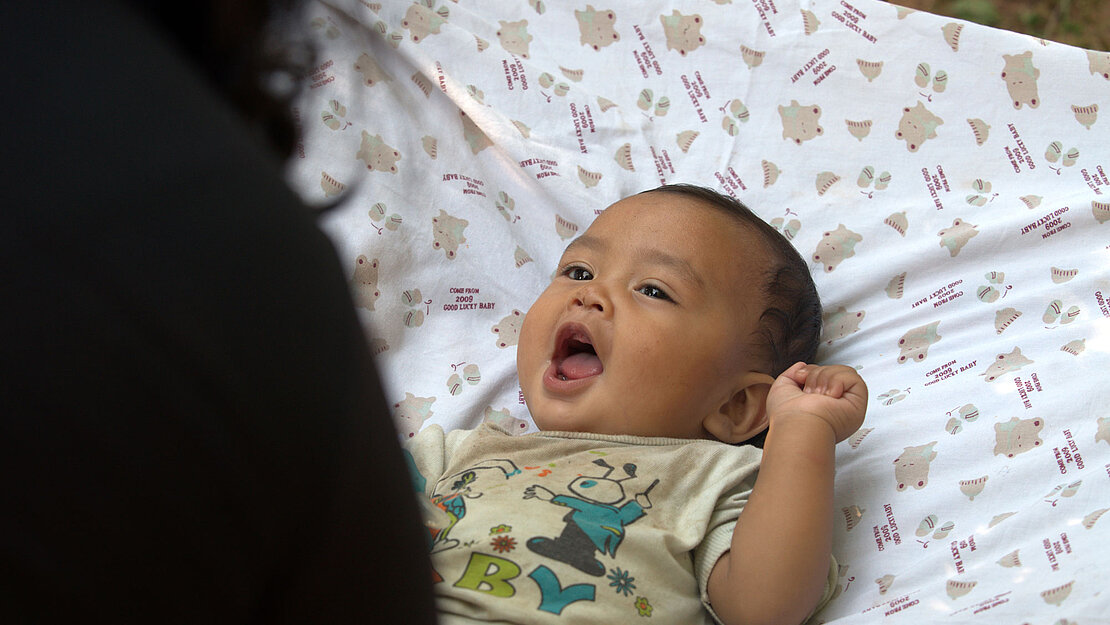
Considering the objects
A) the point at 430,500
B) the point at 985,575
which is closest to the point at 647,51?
the point at 430,500

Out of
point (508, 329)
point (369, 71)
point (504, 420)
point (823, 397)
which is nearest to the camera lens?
point (823, 397)

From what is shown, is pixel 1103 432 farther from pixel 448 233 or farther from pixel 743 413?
pixel 448 233

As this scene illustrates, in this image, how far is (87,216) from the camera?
427mm

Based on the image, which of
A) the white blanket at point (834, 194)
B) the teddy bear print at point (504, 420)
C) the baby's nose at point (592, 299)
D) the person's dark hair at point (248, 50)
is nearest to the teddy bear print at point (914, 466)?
the white blanket at point (834, 194)

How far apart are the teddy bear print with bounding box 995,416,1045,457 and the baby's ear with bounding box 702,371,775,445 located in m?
0.30

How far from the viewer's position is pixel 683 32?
→ 6.03 ft

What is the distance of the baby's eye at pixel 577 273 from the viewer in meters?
1.47

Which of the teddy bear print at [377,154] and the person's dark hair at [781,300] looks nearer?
the person's dark hair at [781,300]

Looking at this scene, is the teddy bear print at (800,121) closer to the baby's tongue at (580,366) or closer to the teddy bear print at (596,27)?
the teddy bear print at (596,27)

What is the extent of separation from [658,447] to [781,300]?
12.1 inches

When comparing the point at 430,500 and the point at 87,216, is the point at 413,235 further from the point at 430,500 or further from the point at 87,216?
the point at 87,216

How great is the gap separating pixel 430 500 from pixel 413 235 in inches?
20.8

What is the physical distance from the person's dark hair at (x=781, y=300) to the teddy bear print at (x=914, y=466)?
215 mm

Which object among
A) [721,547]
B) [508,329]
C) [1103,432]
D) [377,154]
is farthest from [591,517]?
[377,154]
